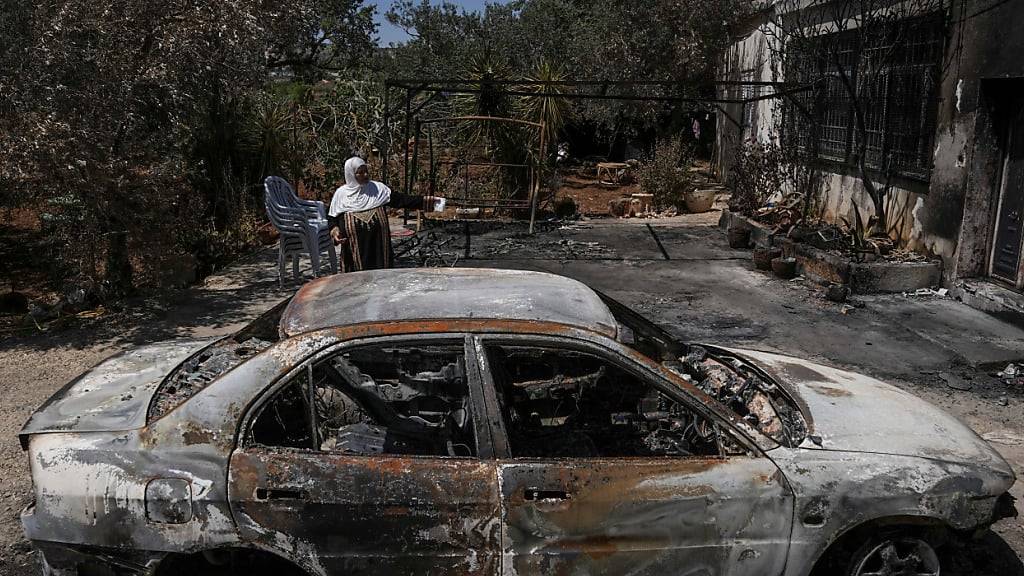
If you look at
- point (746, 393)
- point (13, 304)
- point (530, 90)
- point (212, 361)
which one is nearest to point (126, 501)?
point (212, 361)

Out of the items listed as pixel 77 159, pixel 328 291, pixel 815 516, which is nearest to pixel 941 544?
pixel 815 516

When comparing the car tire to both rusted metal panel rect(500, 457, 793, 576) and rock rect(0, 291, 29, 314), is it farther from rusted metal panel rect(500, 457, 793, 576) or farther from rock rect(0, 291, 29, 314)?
rock rect(0, 291, 29, 314)

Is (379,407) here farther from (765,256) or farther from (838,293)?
(765,256)

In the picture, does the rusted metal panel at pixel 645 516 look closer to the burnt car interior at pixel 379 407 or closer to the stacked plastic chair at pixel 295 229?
the burnt car interior at pixel 379 407

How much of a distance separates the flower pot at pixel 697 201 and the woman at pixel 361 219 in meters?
9.48

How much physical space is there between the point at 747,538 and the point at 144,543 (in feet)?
7.33

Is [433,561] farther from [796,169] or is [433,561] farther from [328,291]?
[796,169]

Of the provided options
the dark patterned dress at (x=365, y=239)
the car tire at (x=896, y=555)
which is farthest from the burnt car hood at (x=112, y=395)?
the dark patterned dress at (x=365, y=239)

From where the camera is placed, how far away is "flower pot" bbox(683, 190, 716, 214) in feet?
53.0

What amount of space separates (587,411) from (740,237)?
8862 mm

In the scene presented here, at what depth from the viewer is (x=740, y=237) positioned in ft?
40.9

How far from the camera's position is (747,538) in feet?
10.3

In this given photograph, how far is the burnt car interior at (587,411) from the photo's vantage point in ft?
12.3

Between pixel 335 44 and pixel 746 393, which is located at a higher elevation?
pixel 335 44
